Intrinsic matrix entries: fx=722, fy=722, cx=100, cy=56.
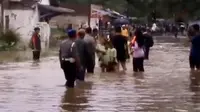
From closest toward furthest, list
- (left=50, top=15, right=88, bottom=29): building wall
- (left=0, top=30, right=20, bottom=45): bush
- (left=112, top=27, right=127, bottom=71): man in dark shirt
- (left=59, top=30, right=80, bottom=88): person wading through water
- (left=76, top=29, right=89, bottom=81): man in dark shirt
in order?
1. (left=59, top=30, right=80, bottom=88): person wading through water
2. (left=76, top=29, right=89, bottom=81): man in dark shirt
3. (left=112, top=27, right=127, bottom=71): man in dark shirt
4. (left=0, top=30, right=20, bottom=45): bush
5. (left=50, top=15, right=88, bottom=29): building wall

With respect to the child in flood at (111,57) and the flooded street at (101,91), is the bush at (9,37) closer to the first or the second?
the flooded street at (101,91)

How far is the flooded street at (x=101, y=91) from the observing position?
14609 mm

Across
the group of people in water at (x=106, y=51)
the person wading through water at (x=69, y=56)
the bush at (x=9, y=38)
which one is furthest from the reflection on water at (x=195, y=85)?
the bush at (x=9, y=38)

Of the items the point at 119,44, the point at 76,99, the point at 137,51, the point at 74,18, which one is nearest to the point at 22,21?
the point at 119,44

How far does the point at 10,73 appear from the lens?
74.2ft

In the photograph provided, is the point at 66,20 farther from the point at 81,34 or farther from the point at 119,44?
the point at 81,34

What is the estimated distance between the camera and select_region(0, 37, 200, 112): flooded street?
47.9ft

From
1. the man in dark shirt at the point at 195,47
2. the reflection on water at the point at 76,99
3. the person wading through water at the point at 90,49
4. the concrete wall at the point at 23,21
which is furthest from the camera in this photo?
the concrete wall at the point at 23,21

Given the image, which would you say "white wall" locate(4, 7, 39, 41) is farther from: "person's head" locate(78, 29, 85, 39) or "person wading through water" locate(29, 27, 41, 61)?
"person's head" locate(78, 29, 85, 39)

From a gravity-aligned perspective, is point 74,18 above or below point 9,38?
below

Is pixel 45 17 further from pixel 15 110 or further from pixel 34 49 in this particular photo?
pixel 15 110

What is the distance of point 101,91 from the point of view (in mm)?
17484

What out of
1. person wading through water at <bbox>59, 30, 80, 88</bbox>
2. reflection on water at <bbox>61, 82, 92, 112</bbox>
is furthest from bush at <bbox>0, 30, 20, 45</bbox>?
person wading through water at <bbox>59, 30, 80, 88</bbox>

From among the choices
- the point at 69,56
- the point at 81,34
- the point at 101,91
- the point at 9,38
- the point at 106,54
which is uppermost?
the point at 81,34
